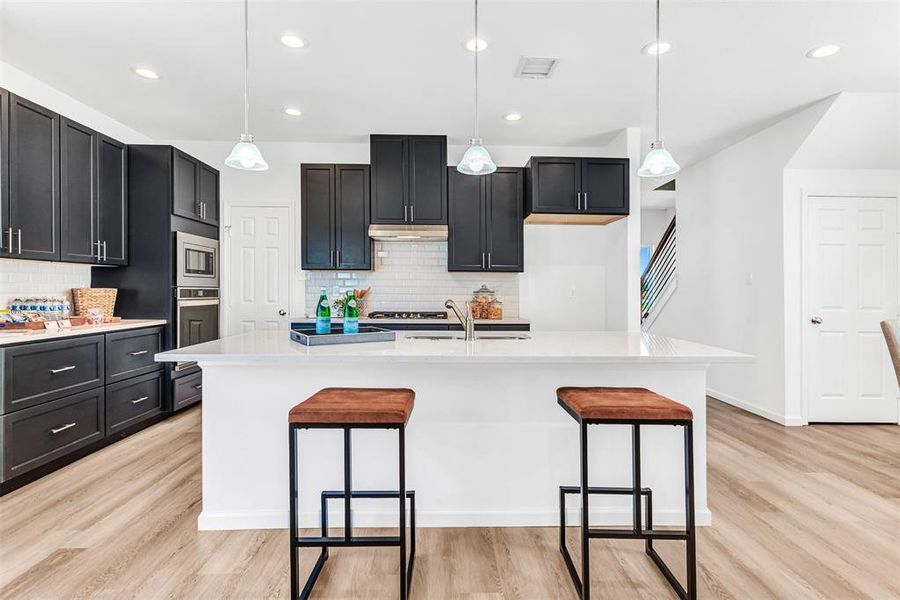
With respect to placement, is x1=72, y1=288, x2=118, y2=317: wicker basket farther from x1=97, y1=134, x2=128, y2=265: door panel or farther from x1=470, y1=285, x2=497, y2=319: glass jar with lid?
x1=470, y1=285, x2=497, y2=319: glass jar with lid

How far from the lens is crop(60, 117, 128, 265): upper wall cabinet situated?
3.33 m

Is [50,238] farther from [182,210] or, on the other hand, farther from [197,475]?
[197,475]

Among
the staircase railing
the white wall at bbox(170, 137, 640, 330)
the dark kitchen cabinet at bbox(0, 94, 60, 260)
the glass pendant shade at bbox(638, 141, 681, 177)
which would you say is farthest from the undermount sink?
the staircase railing

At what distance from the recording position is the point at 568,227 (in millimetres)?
5168

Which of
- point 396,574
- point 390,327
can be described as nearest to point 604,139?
point 390,327

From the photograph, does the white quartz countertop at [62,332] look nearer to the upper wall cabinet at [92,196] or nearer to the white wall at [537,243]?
the upper wall cabinet at [92,196]

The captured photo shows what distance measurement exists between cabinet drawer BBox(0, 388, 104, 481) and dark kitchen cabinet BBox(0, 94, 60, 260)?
984 millimetres

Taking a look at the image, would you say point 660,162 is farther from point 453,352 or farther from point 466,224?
point 466,224

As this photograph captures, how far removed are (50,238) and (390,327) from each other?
258cm

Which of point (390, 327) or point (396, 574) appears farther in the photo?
point (390, 327)

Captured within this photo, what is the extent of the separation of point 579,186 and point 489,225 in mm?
929

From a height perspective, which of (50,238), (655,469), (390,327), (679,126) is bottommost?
(655,469)

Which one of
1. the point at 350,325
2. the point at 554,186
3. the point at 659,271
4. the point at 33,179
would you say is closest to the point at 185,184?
the point at 33,179

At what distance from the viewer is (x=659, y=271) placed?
8008mm
